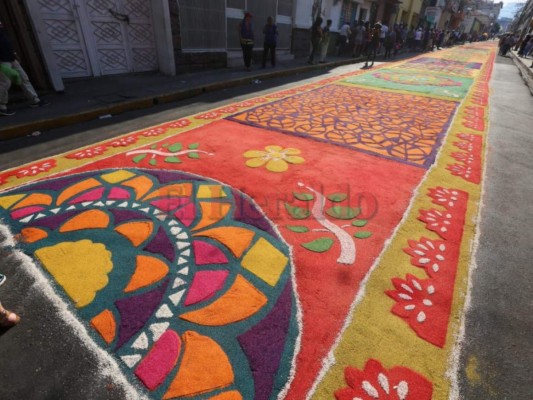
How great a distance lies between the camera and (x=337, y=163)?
12.5ft

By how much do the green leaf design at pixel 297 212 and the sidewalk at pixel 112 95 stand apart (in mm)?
4360

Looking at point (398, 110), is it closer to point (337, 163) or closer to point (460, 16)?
point (337, 163)

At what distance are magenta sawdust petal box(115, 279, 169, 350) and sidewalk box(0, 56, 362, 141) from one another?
13.7 feet

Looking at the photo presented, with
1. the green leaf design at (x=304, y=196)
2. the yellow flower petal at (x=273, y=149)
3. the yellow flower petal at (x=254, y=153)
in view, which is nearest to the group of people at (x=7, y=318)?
the green leaf design at (x=304, y=196)

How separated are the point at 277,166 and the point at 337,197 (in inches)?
35.6

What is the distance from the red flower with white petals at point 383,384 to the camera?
1.46 m

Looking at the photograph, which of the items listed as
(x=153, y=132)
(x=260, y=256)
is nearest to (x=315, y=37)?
(x=153, y=132)

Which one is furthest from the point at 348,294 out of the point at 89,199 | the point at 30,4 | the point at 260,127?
the point at 30,4

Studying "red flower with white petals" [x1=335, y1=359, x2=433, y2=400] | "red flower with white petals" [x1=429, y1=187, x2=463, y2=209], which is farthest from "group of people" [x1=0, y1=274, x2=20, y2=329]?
"red flower with white petals" [x1=429, y1=187, x2=463, y2=209]

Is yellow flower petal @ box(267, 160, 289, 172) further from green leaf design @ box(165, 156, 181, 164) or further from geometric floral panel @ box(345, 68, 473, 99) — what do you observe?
geometric floral panel @ box(345, 68, 473, 99)

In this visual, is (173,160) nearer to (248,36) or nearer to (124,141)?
(124,141)

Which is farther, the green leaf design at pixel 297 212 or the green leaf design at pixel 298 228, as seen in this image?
the green leaf design at pixel 297 212

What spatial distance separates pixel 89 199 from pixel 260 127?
290cm

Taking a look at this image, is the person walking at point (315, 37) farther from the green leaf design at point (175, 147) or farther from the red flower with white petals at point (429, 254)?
the red flower with white petals at point (429, 254)
